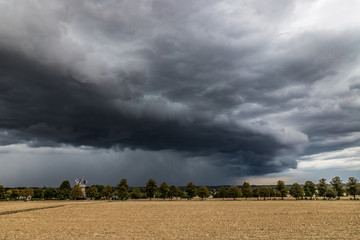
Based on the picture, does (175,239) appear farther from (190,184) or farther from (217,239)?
(190,184)

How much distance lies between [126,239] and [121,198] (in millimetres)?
147577

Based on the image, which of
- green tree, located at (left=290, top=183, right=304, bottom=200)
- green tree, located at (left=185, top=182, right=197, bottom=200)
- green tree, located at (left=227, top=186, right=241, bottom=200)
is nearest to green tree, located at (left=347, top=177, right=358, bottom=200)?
green tree, located at (left=290, top=183, right=304, bottom=200)

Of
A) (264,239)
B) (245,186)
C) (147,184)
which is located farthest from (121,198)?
(264,239)

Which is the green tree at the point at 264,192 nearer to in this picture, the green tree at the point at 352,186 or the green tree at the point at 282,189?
the green tree at the point at 282,189

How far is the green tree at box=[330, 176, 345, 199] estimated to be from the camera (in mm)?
163500

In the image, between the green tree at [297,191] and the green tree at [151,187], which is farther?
the green tree at [151,187]

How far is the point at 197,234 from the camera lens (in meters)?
32.9

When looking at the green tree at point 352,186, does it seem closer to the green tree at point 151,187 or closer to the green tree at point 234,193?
the green tree at point 234,193

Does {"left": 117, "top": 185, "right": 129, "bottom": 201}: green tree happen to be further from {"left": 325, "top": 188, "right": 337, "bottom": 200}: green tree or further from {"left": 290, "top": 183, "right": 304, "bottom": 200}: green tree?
{"left": 325, "top": 188, "right": 337, "bottom": 200}: green tree

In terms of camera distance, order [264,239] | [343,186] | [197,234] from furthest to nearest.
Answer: [343,186] → [197,234] → [264,239]

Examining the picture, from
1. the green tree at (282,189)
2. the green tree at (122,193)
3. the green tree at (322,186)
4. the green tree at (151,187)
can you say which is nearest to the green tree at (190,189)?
the green tree at (151,187)

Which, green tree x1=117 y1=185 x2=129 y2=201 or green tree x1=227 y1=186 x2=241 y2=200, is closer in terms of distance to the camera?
green tree x1=227 y1=186 x2=241 y2=200

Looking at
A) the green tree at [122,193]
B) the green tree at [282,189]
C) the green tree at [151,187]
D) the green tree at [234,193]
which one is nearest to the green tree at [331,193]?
the green tree at [282,189]

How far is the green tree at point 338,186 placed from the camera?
163500mm
